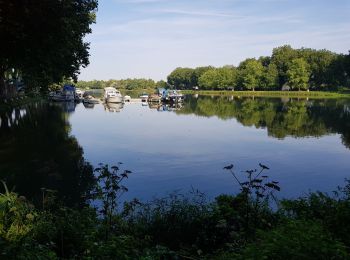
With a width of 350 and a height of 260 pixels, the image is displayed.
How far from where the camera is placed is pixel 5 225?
8664 mm

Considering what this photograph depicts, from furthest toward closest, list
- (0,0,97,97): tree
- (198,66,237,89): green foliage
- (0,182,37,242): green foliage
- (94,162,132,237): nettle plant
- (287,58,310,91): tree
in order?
(198,66,237,89): green foliage
(287,58,310,91): tree
(0,0,97,97): tree
(94,162,132,237): nettle plant
(0,182,37,242): green foliage

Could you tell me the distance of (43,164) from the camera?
21.5 meters

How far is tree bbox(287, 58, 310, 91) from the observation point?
461 ft

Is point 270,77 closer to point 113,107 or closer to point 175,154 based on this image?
point 113,107

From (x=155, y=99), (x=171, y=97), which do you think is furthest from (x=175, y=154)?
(x=155, y=99)

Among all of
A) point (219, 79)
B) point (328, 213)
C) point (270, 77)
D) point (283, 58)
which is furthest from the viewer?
point (219, 79)

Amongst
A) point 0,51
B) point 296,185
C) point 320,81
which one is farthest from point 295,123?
point 320,81

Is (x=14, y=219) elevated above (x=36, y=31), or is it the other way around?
(x=36, y=31)

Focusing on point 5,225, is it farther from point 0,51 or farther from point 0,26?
point 0,51

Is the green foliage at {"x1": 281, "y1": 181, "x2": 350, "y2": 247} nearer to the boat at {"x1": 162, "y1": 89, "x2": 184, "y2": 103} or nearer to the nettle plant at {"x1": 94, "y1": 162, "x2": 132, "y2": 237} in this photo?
the nettle plant at {"x1": 94, "y1": 162, "x2": 132, "y2": 237}

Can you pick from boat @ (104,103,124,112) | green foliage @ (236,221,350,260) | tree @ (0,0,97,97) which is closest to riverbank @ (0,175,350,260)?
green foliage @ (236,221,350,260)

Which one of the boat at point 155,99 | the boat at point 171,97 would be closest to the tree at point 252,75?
the boat at point 171,97

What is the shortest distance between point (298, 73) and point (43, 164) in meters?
133

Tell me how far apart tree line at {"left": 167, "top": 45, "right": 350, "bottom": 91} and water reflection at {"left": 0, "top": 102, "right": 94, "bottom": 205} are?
11325 centimetres
